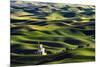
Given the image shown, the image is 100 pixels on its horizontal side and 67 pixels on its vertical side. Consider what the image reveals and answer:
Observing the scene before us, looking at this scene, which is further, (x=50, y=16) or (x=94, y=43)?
(x=94, y=43)

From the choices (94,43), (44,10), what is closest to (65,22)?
(44,10)

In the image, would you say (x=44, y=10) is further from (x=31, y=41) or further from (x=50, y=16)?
(x=31, y=41)

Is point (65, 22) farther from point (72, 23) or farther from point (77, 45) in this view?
point (77, 45)

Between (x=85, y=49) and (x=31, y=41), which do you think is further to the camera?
(x=85, y=49)

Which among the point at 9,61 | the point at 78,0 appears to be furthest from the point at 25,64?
the point at 78,0
